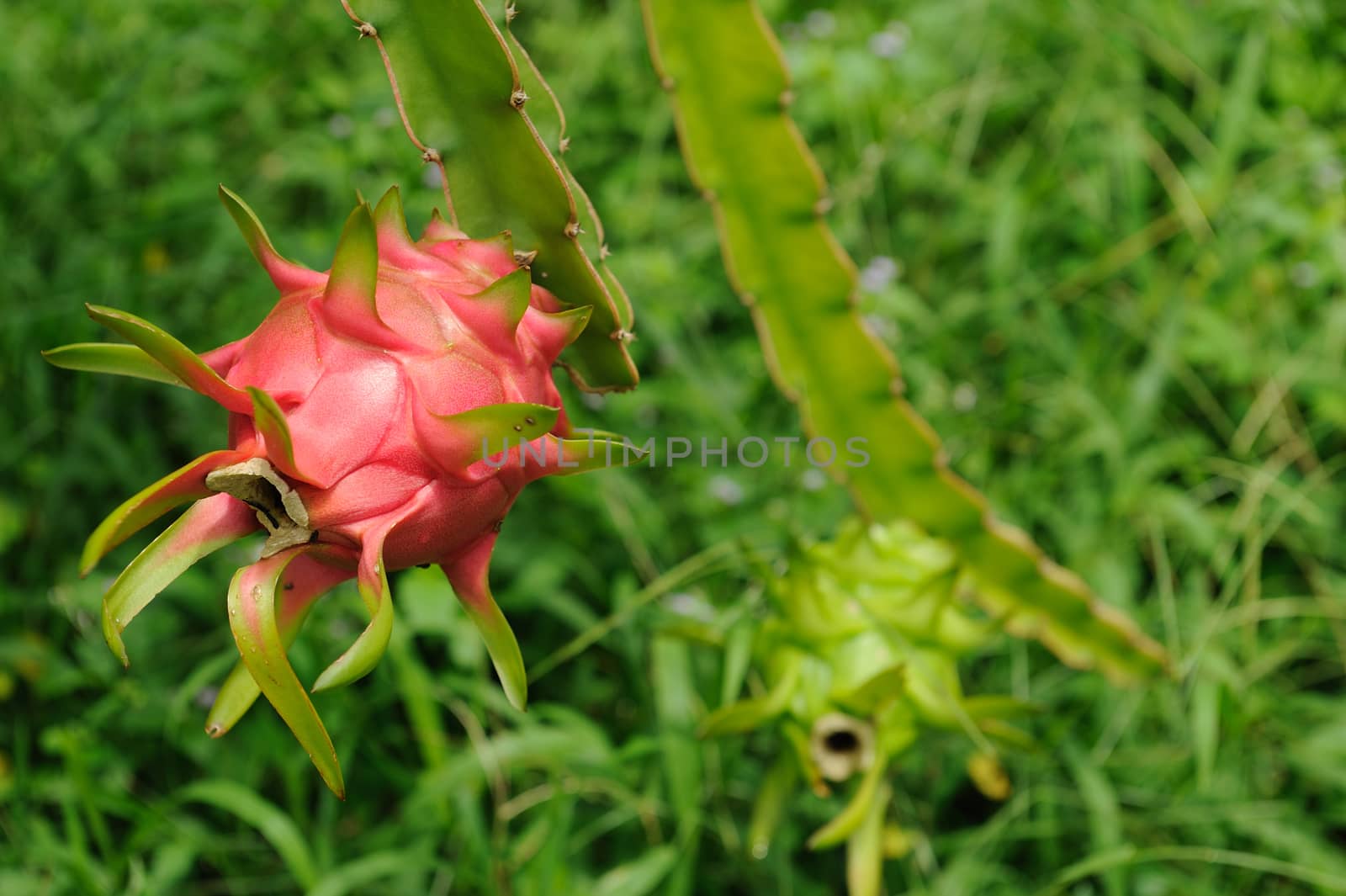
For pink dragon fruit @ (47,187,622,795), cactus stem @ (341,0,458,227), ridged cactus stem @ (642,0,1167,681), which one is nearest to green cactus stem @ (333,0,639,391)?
cactus stem @ (341,0,458,227)

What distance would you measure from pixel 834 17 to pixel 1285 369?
3.81 ft

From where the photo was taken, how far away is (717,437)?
1.72 m

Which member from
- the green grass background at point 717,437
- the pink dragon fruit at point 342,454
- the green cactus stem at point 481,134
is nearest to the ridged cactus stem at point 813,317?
the green grass background at point 717,437

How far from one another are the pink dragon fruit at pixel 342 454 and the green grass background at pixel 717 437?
58 centimetres

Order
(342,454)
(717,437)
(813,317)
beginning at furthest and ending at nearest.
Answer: (717,437) → (813,317) → (342,454)

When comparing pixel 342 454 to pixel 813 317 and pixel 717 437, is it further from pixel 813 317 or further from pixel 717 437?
pixel 717 437

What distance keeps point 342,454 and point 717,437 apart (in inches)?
Answer: 45.5

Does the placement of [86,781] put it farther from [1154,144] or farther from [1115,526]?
[1154,144]

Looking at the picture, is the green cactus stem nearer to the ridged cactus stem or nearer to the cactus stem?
the cactus stem

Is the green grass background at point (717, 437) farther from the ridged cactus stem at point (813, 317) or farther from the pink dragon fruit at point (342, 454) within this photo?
the pink dragon fruit at point (342, 454)

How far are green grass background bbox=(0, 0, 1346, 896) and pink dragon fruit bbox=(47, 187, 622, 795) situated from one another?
581mm

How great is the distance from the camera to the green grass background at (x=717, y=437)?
1368mm

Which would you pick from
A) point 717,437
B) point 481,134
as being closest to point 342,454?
point 481,134

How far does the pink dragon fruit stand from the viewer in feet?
1.92
